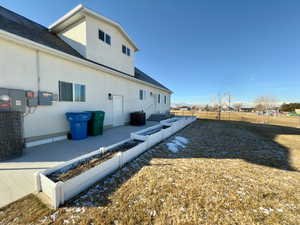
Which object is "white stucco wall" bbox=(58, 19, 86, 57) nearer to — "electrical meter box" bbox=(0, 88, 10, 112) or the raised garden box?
"electrical meter box" bbox=(0, 88, 10, 112)

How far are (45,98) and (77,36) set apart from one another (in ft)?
15.0

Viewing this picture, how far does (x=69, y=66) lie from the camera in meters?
5.21

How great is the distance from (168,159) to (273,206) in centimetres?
221

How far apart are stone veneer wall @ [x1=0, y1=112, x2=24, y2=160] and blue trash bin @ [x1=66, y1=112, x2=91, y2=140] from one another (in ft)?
5.05

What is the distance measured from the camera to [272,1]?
784 centimetres

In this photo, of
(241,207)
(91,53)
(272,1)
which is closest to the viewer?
(241,207)

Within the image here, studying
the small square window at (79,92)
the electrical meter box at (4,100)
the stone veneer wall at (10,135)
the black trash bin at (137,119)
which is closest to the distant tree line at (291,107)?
the black trash bin at (137,119)

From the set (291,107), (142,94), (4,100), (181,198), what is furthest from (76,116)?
(291,107)

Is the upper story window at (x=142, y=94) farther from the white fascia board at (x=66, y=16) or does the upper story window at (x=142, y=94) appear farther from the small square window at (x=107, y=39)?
the white fascia board at (x=66, y=16)

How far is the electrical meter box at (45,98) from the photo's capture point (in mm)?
4270

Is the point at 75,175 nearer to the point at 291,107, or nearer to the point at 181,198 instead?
the point at 181,198

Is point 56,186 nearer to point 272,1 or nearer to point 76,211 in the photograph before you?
point 76,211

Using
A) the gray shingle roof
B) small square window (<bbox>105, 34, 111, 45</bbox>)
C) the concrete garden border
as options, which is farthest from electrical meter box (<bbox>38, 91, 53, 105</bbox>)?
small square window (<bbox>105, 34, 111, 45</bbox>)

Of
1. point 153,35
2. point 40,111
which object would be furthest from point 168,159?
point 153,35
